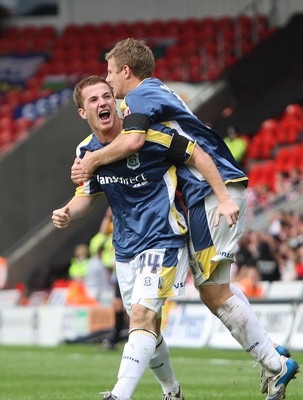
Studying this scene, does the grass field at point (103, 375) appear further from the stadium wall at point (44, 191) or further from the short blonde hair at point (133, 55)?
the stadium wall at point (44, 191)

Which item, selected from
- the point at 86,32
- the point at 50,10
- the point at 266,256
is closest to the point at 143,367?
the point at 266,256

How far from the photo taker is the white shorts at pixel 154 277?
6902mm

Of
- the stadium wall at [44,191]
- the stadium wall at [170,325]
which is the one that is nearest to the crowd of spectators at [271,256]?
the stadium wall at [170,325]

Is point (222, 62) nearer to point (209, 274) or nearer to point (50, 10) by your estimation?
point (50, 10)

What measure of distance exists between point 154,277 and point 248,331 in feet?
2.75

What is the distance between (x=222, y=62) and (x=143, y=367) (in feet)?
79.2

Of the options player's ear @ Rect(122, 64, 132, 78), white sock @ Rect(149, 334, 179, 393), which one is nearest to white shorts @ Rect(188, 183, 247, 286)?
white sock @ Rect(149, 334, 179, 393)

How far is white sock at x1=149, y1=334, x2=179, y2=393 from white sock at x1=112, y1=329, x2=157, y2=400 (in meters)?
0.59

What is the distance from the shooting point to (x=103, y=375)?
471 inches

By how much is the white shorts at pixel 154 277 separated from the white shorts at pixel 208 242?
0.40 feet

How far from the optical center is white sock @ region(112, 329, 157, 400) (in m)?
6.64

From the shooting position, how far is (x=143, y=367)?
266 inches

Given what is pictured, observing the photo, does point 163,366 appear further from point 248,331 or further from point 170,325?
point 170,325

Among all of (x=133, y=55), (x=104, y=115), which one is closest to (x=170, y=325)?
(x=104, y=115)
